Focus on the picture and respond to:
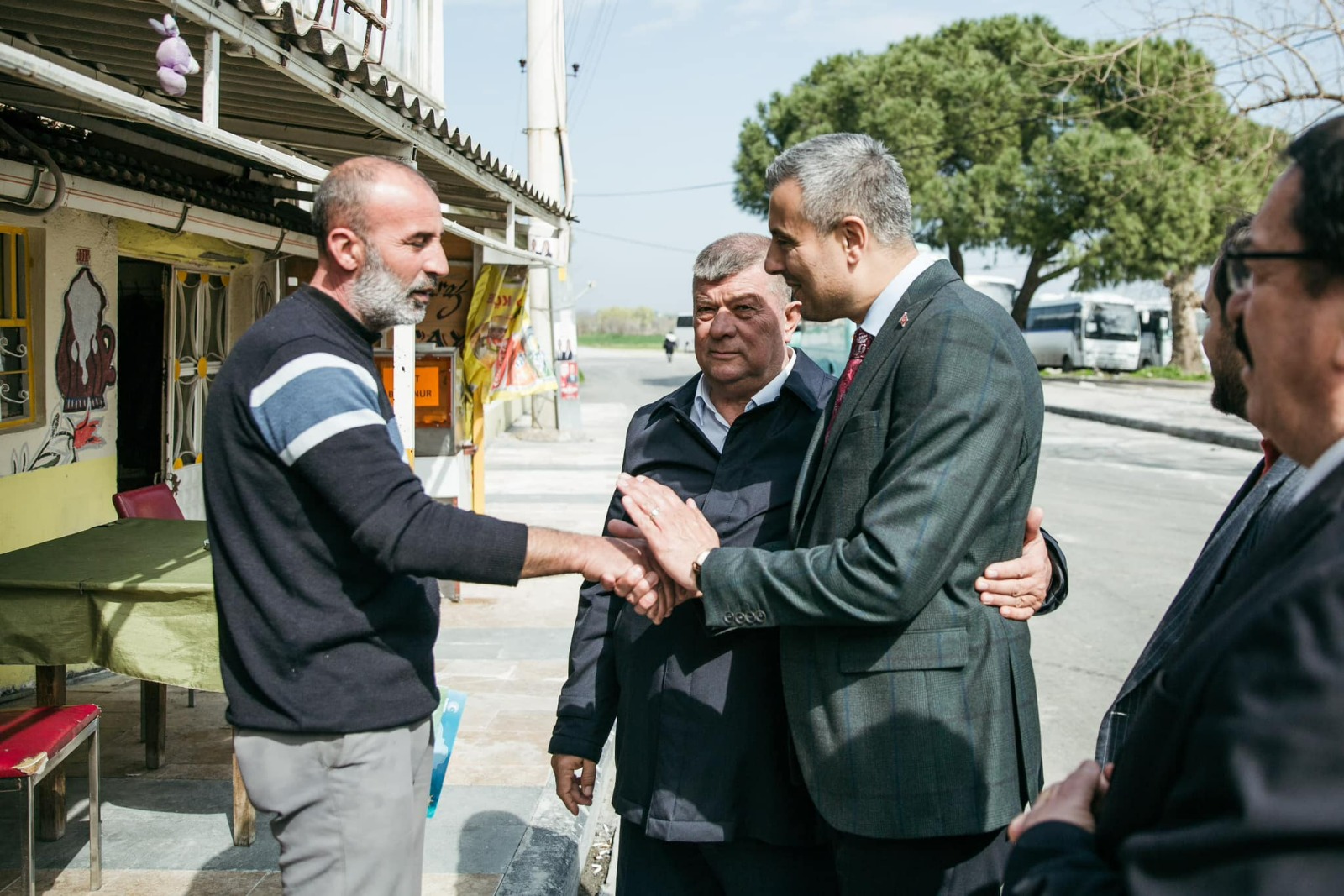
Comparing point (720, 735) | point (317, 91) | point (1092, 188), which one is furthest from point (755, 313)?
point (1092, 188)

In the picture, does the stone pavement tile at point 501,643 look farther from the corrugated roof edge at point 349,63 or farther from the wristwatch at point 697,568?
the wristwatch at point 697,568

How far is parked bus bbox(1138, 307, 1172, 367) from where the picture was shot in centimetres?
4088


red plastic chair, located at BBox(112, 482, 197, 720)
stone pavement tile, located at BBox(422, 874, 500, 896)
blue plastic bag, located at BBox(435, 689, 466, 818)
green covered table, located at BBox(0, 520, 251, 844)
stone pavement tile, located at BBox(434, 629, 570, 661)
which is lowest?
stone pavement tile, located at BBox(422, 874, 500, 896)

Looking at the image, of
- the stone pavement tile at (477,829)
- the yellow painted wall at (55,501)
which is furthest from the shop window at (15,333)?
the stone pavement tile at (477,829)

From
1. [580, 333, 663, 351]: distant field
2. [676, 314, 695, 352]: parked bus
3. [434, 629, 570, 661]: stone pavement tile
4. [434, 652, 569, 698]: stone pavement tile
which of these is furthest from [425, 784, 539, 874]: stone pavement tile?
[580, 333, 663, 351]: distant field

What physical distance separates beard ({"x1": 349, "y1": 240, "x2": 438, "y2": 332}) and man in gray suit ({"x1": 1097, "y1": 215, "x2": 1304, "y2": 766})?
4.70 feet

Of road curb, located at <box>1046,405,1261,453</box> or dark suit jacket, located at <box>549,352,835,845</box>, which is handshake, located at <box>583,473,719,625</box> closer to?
dark suit jacket, located at <box>549,352,835,845</box>

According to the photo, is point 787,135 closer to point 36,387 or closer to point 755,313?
point 36,387

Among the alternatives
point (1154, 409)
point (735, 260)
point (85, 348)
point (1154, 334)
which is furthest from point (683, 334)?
point (735, 260)

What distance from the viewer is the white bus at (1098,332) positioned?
37062mm

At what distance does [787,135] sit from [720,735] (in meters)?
32.5

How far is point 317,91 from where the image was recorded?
3975 mm

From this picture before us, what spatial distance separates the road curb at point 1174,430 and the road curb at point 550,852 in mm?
13581

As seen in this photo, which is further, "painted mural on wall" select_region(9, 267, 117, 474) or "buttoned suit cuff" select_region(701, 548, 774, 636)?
"painted mural on wall" select_region(9, 267, 117, 474)
